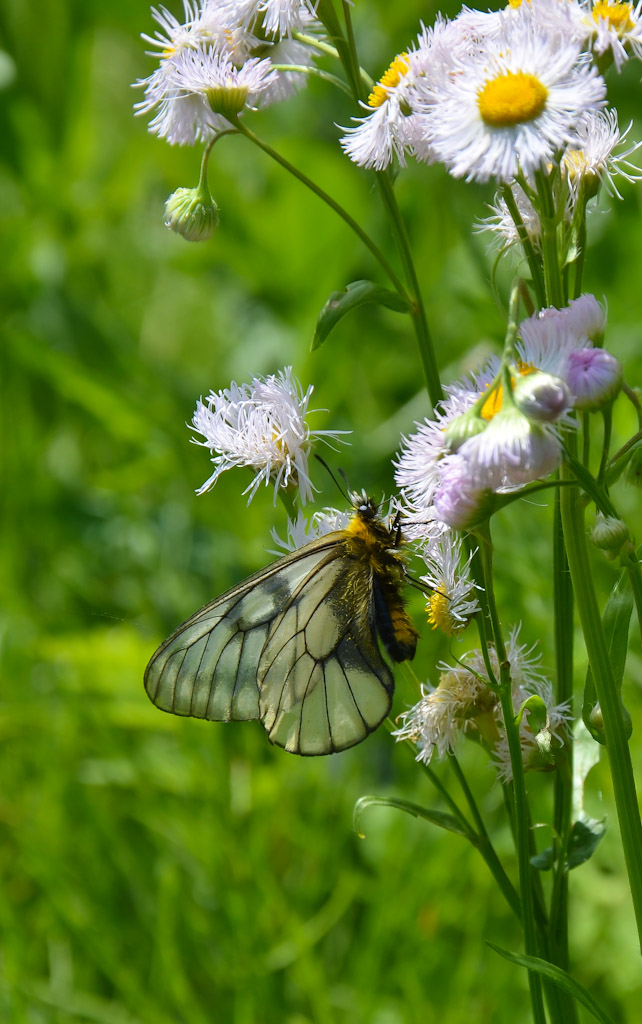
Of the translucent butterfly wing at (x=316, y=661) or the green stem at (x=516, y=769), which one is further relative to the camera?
the translucent butterfly wing at (x=316, y=661)

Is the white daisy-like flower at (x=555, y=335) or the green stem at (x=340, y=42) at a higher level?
the green stem at (x=340, y=42)

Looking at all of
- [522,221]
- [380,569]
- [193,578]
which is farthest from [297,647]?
[193,578]

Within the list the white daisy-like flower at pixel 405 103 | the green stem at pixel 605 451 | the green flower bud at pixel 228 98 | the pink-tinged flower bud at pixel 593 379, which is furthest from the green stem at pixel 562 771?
the green flower bud at pixel 228 98

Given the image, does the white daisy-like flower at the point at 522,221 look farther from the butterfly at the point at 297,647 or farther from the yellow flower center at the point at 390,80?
the butterfly at the point at 297,647

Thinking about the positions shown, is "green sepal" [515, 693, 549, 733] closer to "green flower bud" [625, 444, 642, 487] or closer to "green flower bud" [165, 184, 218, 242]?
"green flower bud" [625, 444, 642, 487]

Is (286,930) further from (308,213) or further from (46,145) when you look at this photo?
(46,145)
